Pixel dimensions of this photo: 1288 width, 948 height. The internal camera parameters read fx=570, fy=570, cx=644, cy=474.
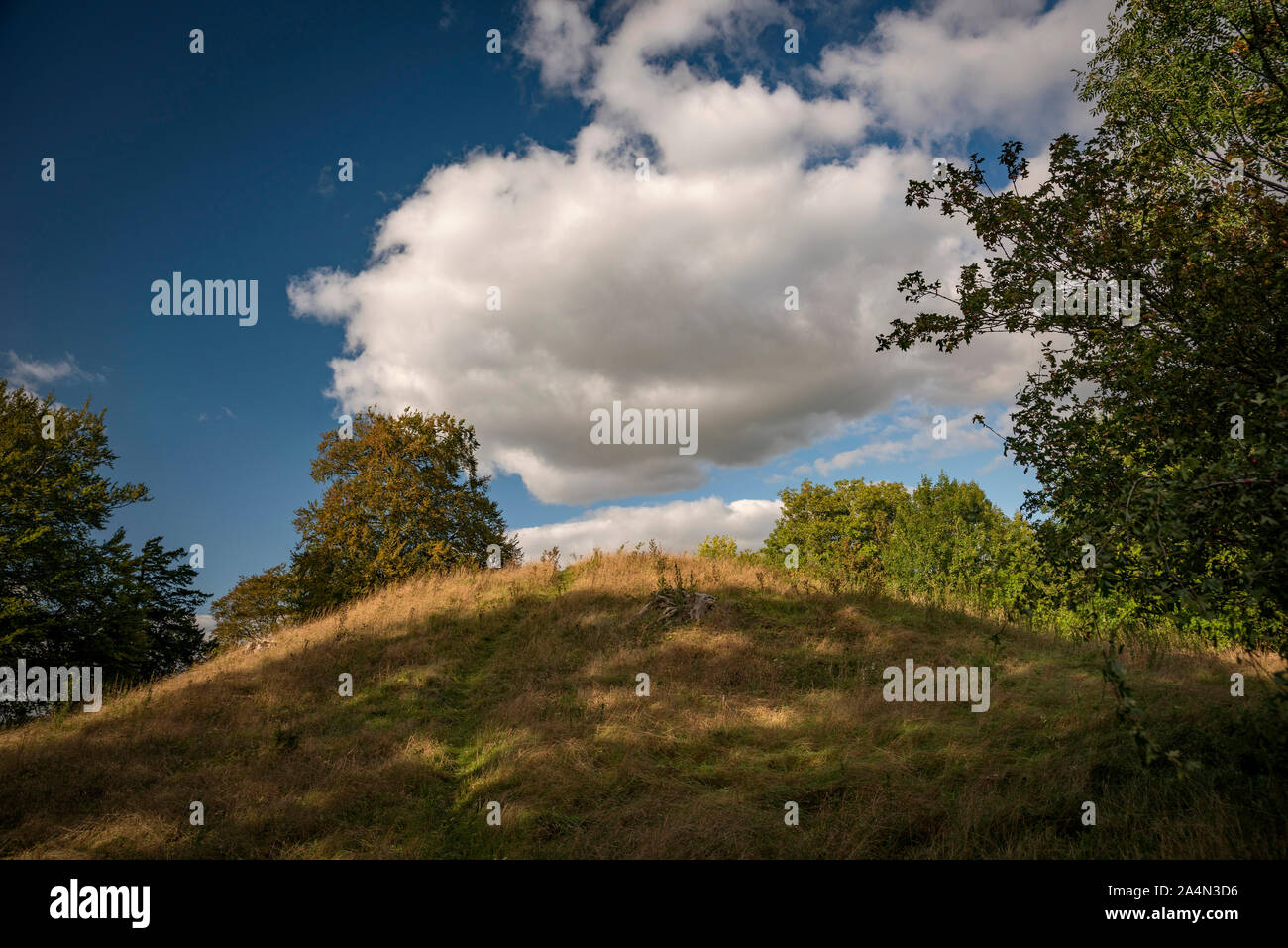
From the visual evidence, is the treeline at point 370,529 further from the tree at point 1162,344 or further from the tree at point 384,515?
the tree at point 1162,344

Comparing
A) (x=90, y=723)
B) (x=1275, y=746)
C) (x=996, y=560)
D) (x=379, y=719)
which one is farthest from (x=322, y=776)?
(x=996, y=560)

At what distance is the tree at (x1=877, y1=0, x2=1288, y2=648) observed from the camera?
15.4ft

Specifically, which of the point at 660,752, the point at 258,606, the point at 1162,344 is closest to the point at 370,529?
the point at 258,606

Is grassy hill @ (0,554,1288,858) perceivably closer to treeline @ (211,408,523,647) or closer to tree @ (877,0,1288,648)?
tree @ (877,0,1288,648)

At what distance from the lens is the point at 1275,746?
6289 millimetres

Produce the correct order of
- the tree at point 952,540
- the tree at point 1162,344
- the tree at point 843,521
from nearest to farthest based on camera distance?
the tree at point 1162,344, the tree at point 952,540, the tree at point 843,521

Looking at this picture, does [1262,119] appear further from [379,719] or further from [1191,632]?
[379,719]

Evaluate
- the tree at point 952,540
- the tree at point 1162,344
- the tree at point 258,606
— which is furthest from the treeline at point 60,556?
the tree at point 952,540

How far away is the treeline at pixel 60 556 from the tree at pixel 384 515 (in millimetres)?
6724

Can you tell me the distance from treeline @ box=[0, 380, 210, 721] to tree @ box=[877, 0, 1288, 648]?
2879cm

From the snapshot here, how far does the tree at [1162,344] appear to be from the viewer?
4.71 m

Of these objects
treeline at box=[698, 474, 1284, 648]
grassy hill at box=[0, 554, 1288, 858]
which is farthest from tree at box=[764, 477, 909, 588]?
grassy hill at box=[0, 554, 1288, 858]

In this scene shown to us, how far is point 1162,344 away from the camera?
6043mm
